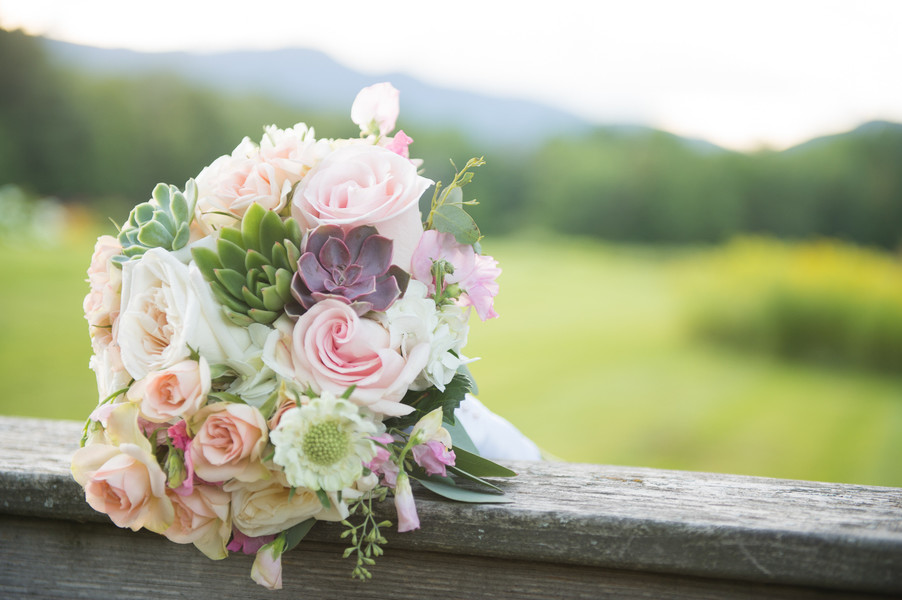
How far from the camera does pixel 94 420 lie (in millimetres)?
675

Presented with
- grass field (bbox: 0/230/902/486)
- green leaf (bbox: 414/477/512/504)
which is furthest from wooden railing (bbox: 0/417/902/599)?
grass field (bbox: 0/230/902/486)

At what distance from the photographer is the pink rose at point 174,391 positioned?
604 mm

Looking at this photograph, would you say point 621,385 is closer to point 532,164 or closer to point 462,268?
point 532,164

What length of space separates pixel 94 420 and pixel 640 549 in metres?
0.57

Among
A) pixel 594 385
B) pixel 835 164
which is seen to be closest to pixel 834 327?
pixel 594 385

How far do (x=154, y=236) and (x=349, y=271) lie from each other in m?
0.21

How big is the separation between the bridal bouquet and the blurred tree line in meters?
7.53

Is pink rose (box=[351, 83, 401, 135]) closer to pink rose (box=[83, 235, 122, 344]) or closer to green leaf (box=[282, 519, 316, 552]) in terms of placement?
pink rose (box=[83, 235, 122, 344])

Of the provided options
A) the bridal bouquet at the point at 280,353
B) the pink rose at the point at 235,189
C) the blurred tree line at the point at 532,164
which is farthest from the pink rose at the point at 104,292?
the blurred tree line at the point at 532,164

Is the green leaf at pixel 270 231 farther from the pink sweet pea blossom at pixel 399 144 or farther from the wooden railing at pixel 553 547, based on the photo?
the wooden railing at pixel 553 547

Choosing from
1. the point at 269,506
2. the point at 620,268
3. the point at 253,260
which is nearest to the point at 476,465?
the point at 269,506

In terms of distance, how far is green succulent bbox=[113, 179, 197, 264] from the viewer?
684mm

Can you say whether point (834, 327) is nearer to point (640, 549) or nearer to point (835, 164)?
point (835, 164)

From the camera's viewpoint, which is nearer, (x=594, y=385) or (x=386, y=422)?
(x=386, y=422)
